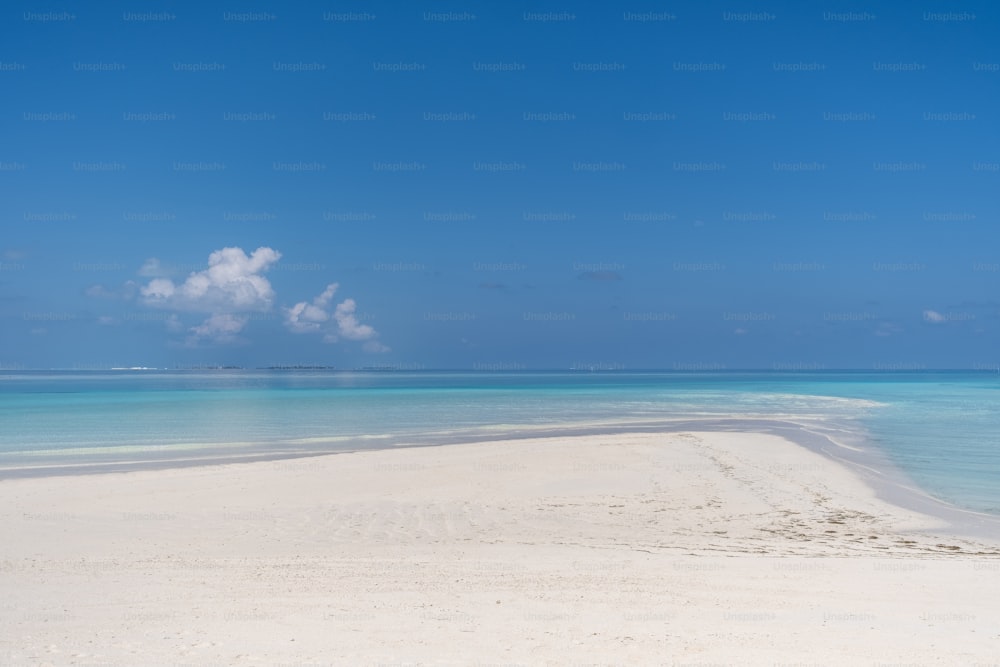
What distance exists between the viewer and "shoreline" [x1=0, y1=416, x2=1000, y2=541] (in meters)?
15.9

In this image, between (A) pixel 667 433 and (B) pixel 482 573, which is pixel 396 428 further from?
(B) pixel 482 573

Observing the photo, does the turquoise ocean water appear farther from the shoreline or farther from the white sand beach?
the white sand beach

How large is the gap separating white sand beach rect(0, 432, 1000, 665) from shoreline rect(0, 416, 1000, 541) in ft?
2.78

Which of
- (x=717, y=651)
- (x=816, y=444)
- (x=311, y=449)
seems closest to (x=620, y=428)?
(x=816, y=444)

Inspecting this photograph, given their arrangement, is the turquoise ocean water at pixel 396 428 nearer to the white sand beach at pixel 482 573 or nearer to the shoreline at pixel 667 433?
the shoreline at pixel 667 433

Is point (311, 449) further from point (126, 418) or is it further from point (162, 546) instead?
point (126, 418)

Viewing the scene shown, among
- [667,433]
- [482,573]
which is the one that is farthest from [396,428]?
[482,573]

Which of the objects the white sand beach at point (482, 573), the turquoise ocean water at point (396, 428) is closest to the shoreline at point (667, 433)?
the turquoise ocean water at point (396, 428)

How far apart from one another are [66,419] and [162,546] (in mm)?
34075

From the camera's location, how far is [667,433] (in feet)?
106

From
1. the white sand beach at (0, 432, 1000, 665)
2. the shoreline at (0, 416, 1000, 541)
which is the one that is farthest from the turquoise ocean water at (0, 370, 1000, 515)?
the white sand beach at (0, 432, 1000, 665)

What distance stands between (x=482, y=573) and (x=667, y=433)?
2375cm

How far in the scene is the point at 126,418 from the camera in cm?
4181

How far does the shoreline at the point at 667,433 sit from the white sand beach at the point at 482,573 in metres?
0.85
